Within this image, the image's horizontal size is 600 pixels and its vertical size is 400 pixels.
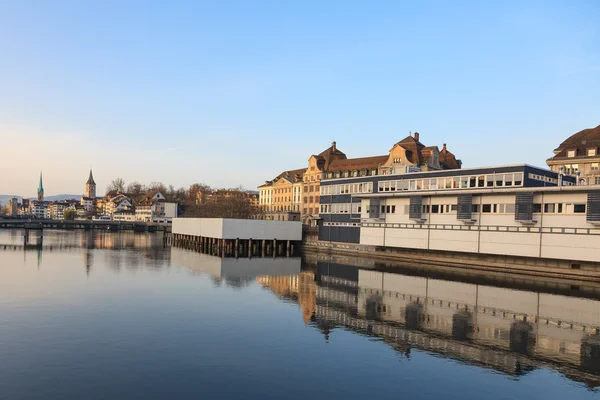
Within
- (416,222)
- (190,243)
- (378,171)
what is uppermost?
(378,171)

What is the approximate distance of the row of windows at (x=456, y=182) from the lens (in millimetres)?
53438

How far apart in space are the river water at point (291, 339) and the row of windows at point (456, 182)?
14.7 m

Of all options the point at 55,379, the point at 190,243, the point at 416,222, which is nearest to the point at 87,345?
the point at 55,379

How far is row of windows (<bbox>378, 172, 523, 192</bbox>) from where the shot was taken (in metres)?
53.4

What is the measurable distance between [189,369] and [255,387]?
3.10 metres

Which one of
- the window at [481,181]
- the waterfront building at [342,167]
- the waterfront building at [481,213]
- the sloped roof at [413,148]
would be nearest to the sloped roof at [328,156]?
the waterfront building at [342,167]

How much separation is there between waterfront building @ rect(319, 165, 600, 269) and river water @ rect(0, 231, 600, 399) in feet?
24.8

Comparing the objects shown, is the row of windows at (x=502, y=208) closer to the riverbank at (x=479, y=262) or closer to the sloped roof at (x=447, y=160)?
the riverbank at (x=479, y=262)

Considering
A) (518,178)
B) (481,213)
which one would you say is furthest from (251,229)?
(518,178)

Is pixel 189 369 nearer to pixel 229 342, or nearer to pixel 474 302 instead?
pixel 229 342

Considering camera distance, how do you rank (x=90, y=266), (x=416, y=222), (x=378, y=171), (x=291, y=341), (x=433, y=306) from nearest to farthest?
(x=291, y=341)
(x=433, y=306)
(x=90, y=266)
(x=416, y=222)
(x=378, y=171)

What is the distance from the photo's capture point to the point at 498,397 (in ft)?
53.3

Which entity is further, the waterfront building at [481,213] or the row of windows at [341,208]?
the row of windows at [341,208]

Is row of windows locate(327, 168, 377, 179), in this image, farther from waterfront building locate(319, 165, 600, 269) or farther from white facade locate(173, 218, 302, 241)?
waterfront building locate(319, 165, 600, 269)
